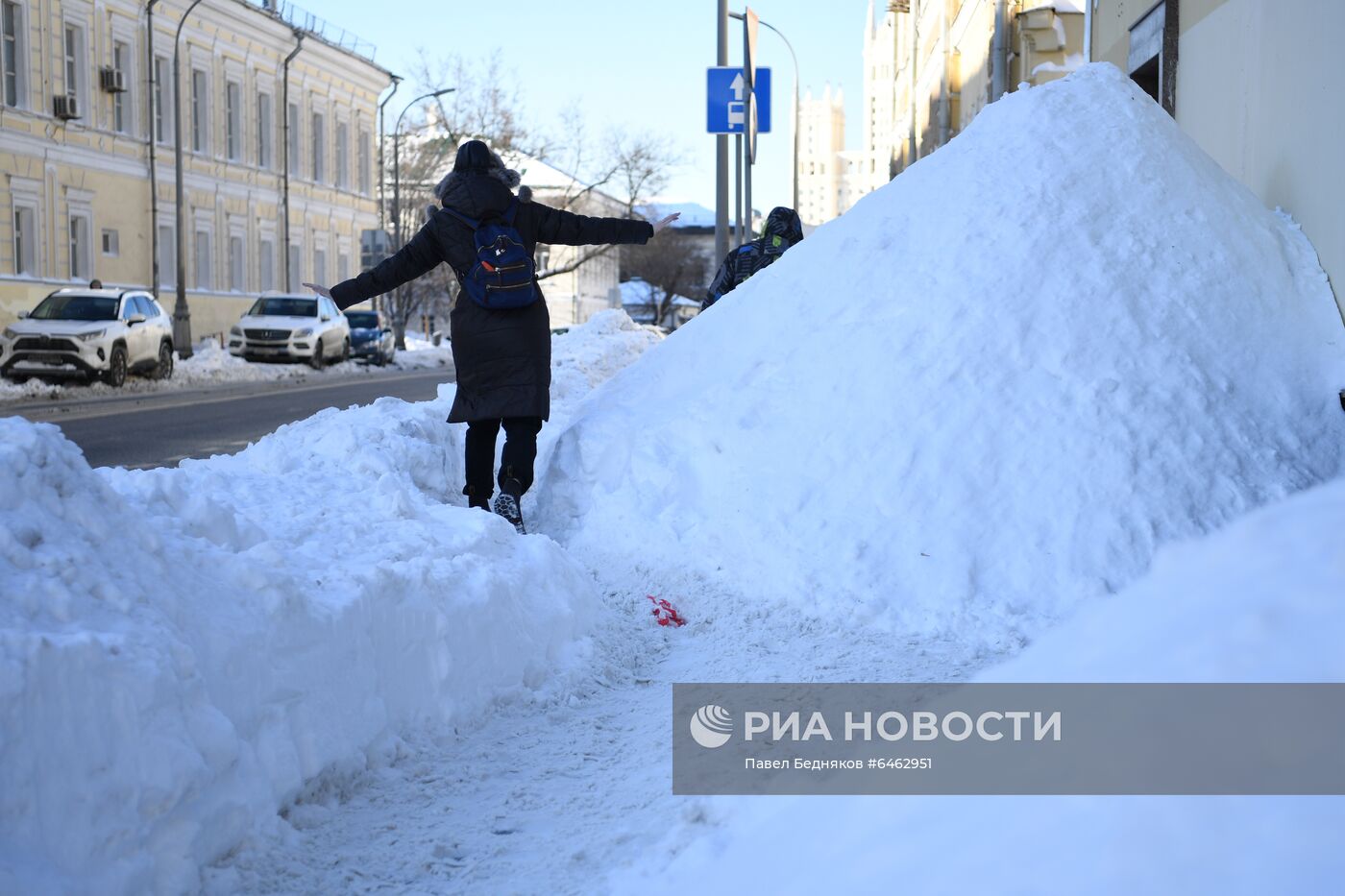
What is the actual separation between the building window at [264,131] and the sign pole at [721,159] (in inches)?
1162

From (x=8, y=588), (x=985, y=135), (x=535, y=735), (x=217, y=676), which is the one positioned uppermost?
(x=985, y=135)

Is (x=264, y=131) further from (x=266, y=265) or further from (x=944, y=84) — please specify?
(x=944, y=84)

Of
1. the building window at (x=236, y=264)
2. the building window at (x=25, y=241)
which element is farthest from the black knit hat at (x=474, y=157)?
the building window at (x=236, y=264)

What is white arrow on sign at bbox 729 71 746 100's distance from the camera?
16.0 metres

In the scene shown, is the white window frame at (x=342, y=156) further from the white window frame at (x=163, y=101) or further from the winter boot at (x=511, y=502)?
the winter boot at (x=511, y=502)

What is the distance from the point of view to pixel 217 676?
3.33 meters

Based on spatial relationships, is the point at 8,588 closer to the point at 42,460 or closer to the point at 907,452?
the point at 42,460

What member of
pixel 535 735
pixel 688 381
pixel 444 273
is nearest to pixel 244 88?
pixel 444 273

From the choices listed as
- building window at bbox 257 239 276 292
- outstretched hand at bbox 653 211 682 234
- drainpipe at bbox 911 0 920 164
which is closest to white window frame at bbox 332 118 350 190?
building window at bbox 257 239 276 292

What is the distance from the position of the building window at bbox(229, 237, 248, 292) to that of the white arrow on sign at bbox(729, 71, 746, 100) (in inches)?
1112

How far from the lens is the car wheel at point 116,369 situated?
23.1m

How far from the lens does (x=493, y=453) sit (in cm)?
658

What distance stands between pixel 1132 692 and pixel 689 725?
1.94m

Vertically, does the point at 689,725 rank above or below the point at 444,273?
below
